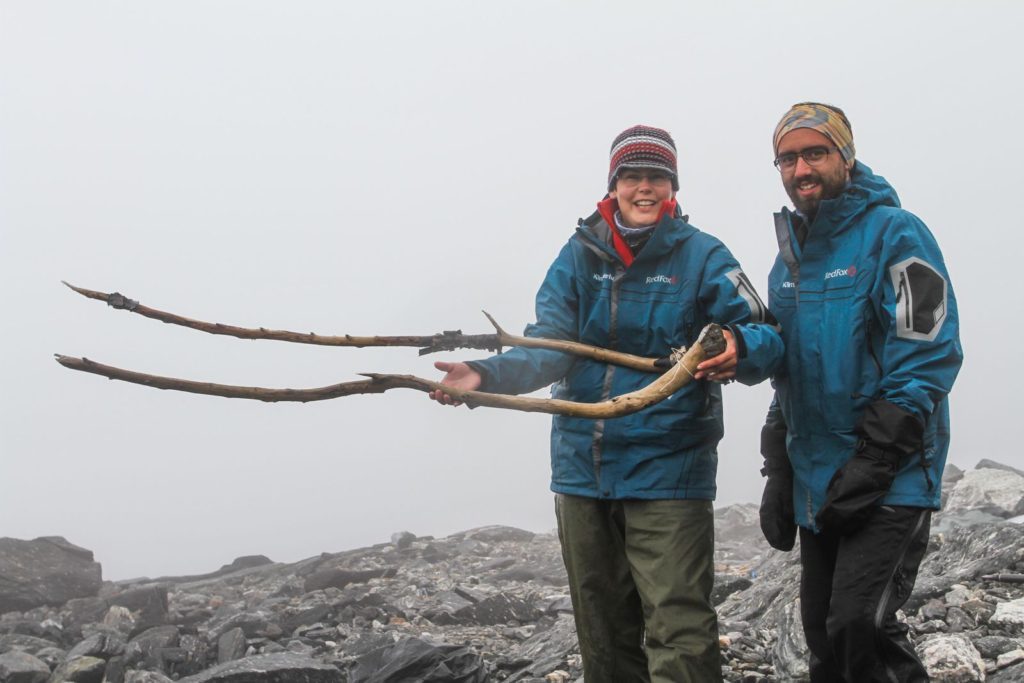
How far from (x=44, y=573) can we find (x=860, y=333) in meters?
14.6

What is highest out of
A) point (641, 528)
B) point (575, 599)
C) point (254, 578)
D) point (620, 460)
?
point (620, 460)

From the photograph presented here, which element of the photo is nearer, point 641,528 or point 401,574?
point 641,528

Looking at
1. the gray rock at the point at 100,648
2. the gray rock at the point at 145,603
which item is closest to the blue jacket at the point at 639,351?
the gray rock at the point at 100,648

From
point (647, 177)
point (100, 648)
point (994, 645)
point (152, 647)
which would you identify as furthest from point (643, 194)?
point (100, 648)

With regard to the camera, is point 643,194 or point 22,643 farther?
point 22,643

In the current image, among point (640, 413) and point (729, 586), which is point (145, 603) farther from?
point (640, 413)

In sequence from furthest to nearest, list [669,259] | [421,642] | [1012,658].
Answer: [421,642]
[1012,658]
[669,259]

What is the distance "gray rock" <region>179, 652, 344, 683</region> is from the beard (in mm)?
5564

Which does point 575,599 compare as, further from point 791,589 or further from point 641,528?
point 791,589

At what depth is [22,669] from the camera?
30.9 feet

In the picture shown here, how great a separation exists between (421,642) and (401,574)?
7993 millimetres

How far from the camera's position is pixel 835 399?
421cm

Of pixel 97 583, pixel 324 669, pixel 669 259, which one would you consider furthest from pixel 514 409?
pixel 97 583

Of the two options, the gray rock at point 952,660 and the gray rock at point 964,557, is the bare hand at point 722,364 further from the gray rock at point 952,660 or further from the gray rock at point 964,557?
the gray rock at point 964,557
